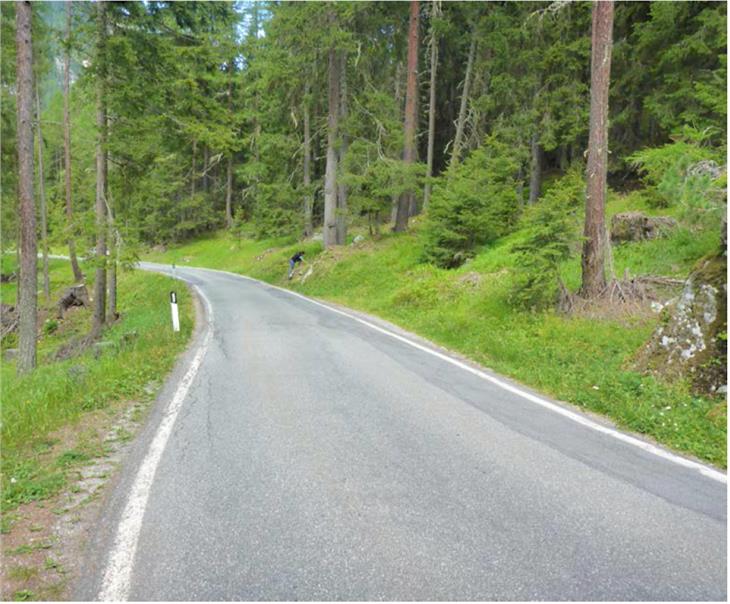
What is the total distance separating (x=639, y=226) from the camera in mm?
12586

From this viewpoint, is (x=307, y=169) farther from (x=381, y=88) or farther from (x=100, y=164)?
(x=100, y=164)

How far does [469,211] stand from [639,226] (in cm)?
552

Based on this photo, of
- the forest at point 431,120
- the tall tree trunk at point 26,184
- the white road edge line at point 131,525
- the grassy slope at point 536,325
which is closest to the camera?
the white road edge line at point 131,525

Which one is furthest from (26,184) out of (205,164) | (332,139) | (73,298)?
(205,164)

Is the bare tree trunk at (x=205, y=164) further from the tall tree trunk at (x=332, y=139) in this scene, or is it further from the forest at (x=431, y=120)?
the tall tree trunk at (x=332, y=139)

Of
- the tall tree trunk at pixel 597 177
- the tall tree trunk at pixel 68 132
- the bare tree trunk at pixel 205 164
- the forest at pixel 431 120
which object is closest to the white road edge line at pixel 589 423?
the forest at pixel 431 120

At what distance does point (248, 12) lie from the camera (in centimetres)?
3916

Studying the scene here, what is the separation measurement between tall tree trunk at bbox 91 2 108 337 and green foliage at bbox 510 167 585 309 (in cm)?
1102

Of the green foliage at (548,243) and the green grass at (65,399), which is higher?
the green foliage at (548,243)

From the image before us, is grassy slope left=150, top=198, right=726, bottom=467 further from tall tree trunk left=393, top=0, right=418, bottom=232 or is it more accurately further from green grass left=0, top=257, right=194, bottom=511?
green grass left=0, top=257, right=194, bottom=511

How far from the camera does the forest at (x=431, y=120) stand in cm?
983

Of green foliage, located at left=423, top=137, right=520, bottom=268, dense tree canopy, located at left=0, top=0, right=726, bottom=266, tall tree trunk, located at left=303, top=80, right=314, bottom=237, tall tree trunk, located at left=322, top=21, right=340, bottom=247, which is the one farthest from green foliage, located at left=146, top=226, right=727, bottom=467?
tall tree trunk, located at left=303, top=80, right=314, bottom=237

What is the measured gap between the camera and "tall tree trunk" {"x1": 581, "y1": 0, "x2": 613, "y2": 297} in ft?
31.7

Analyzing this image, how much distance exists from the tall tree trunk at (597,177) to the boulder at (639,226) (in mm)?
3368
